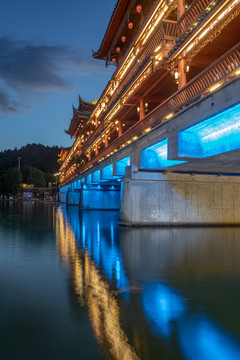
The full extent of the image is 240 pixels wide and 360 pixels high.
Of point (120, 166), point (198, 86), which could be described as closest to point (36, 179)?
point (120, 166)

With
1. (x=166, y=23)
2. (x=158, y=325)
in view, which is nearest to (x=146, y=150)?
(x=166, y=23)

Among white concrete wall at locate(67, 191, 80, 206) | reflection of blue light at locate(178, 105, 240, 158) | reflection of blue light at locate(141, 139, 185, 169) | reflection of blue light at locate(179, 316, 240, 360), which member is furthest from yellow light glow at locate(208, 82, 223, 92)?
white concrete wall at locate(67, 191, 80, 206)

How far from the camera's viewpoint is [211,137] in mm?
14945

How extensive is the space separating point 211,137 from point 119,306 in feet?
35.5

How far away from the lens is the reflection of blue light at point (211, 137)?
1333 centimetres

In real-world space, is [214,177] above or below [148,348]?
above

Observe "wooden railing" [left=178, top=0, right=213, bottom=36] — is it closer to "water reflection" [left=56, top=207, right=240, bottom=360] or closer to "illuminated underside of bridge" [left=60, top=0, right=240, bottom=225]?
"illuminated underside of bridge" [left=60, top=0, right=240, bottom=225]

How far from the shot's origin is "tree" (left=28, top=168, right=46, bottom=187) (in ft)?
525

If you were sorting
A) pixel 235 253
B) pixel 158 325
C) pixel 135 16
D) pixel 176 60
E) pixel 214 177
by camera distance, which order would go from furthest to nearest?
pixel 135 16
pixel 214 177
pixel 176 60
pixel 235 253
pixel 158 325

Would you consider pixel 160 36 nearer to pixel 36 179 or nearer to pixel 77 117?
pixel 77 117

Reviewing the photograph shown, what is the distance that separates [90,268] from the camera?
30.2ft

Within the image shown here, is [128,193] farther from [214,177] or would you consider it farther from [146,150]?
[214,177]

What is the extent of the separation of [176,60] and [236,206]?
11243 mm

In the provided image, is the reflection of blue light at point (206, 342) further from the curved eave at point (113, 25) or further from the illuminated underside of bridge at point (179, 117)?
the curved eave at point (113, 25)
